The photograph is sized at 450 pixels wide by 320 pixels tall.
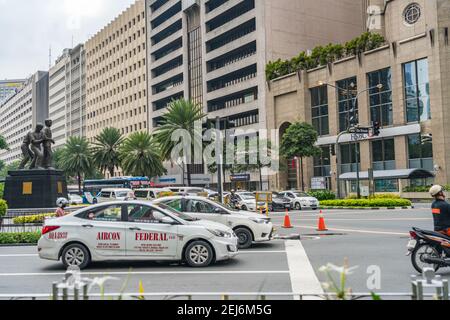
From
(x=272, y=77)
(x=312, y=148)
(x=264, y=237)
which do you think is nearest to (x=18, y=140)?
(x=272, y=77)

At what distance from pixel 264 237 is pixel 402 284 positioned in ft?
19.9

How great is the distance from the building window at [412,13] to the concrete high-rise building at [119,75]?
191 ft

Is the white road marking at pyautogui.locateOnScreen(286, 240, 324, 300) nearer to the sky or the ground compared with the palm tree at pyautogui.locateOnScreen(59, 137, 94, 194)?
nearer to the ground

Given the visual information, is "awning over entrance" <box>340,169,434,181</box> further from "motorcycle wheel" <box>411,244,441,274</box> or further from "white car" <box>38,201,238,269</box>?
"white car" <box>38,201,238,269</box>

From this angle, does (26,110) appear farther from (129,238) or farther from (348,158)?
(129,238)

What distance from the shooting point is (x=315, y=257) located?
11.9m

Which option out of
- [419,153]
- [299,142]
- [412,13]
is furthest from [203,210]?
[412,13]

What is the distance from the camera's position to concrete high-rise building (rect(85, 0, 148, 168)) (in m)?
98.3

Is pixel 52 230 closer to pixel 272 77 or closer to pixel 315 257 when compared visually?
pixel 315 257

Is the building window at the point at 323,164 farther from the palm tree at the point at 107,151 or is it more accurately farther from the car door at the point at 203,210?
the car door at the point at 203,210

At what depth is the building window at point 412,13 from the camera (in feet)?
155

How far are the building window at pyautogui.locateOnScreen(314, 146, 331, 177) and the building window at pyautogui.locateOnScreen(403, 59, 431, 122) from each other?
1174cm

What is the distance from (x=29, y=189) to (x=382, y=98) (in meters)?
37.0

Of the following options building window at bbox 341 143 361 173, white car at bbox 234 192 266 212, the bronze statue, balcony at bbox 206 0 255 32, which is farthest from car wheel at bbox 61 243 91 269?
balcony at bbox 206 0 255 32
